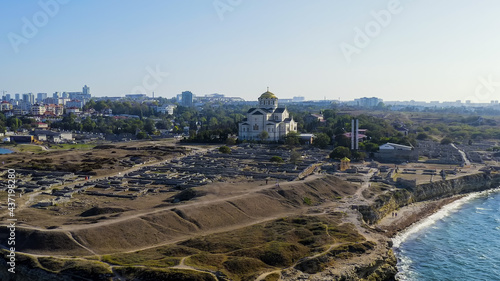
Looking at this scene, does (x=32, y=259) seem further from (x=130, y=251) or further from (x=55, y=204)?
(x=55, y=204)

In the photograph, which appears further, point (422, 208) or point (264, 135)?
point (264, 135)

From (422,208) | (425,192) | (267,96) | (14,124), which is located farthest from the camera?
(14,124)

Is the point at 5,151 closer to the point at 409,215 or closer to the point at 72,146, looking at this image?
the point at 72,146

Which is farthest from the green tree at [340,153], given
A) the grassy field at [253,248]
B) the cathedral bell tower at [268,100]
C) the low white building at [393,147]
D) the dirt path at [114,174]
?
the grassy field at [253,248]

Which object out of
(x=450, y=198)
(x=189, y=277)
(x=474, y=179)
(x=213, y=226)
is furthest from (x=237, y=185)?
(x=474, y=179)

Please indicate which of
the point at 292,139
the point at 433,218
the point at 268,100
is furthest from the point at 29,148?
the point at 433,218

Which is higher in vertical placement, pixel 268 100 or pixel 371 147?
pixel 268 100

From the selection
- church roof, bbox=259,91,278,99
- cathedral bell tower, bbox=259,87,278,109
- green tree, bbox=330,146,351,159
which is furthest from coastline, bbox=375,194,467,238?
church roof, bbox=259,91,278,99

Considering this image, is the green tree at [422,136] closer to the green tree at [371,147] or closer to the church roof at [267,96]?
the green tree at [371,147]

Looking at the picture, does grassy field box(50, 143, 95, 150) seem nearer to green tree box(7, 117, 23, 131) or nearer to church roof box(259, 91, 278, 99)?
green tree box(7, 117, 23, 131)
